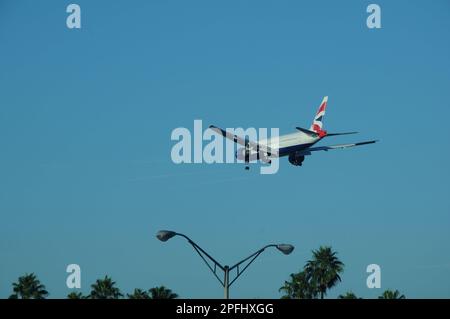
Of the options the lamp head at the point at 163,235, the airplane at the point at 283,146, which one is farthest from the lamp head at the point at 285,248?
the airplane at the point at 283,146

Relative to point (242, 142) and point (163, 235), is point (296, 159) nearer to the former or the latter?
point (242, 142)

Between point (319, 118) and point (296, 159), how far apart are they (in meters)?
10.2

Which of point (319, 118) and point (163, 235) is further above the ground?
point (319, 118)

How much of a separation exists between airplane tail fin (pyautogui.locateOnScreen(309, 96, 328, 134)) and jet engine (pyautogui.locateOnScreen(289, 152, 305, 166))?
4359 millimetres

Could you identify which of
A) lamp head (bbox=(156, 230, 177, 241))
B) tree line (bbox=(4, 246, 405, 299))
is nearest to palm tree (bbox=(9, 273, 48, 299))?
tree line (bbox=(4, 246, 405, 299))

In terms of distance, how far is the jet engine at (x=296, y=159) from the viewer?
104188mm

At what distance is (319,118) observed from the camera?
11325 cm

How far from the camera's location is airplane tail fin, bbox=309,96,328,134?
364 feet

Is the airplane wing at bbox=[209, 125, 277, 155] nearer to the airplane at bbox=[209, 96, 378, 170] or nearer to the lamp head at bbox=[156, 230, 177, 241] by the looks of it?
the airplane at bbox=[209, 96, 378, 170]

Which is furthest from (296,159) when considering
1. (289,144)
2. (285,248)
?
(285,248)
